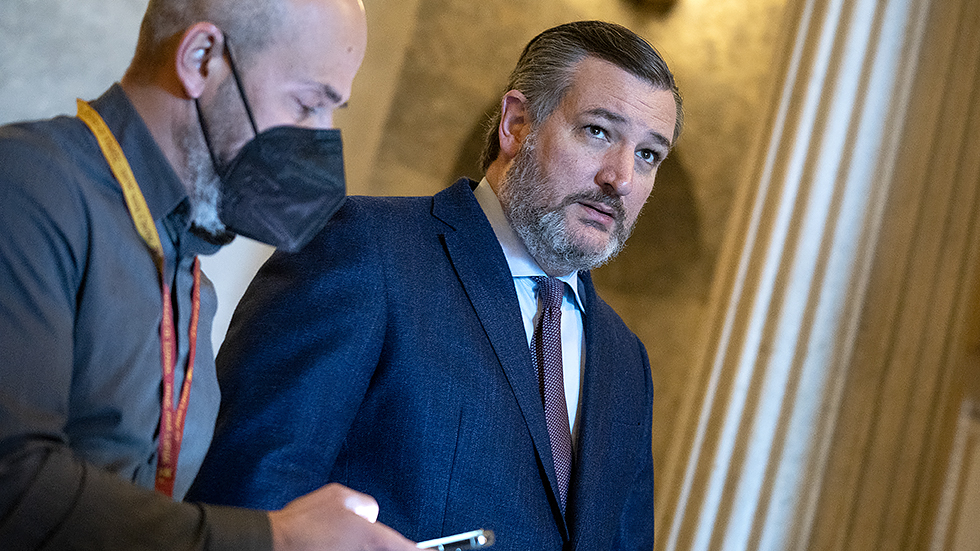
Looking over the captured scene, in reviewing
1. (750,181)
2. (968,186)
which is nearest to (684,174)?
(750,181)

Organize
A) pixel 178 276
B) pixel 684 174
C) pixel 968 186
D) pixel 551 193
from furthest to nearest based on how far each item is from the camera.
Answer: pixel 684 174
pixel 968 186
pixel 551 193
pixel 178 276

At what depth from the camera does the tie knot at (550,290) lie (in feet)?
7.46

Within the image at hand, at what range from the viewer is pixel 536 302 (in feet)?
7.52

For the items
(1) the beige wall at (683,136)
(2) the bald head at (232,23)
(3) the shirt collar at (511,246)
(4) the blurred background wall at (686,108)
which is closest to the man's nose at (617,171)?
(3) the shirt collar at (511,246)

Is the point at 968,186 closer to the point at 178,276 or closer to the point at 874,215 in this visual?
the point at 874,215

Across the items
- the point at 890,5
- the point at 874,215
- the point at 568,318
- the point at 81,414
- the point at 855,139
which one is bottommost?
the point at 81,414

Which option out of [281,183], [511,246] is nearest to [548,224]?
[511,246]

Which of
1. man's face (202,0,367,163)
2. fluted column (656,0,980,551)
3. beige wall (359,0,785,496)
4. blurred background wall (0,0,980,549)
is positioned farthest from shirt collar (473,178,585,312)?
beige wall (359,0,785,496)

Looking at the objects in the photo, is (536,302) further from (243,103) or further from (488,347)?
(243,103)

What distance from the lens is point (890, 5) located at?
154 inches

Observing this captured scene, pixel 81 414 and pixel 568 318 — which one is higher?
pixel 568 318

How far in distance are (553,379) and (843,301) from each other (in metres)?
2.09

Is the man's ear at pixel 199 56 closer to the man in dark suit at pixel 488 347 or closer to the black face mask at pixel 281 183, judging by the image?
the black face mask at pixel 281 183

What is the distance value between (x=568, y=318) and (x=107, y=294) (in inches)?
56.7
